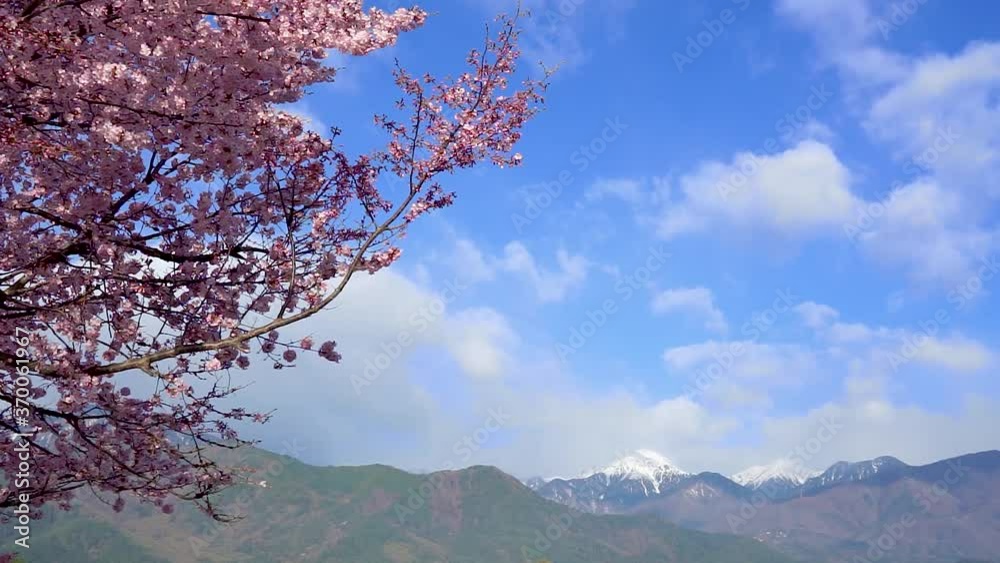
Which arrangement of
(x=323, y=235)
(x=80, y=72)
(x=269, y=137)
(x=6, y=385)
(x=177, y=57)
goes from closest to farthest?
(x=80, y=72)
(x=177, y=57)
(x=269, y=137)
(x=6, y=385)
(x=323, y=235)

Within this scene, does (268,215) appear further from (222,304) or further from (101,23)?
(101,23)

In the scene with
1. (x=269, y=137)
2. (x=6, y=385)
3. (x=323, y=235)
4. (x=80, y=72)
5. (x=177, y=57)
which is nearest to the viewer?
(x=80, y=72)

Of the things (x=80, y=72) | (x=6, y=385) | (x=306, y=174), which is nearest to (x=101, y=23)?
(x=80, y=72)

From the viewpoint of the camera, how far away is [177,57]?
7.23m

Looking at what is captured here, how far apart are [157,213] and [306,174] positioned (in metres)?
1.74

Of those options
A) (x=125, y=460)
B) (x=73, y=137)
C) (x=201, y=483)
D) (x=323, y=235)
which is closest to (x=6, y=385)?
(x=125, y=460)

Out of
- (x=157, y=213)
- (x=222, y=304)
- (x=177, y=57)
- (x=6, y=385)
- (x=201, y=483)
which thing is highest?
(x=177, y=57)

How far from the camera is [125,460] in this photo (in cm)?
992

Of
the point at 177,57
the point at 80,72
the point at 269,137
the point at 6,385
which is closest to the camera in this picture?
the point at 80,72

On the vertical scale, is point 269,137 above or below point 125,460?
above

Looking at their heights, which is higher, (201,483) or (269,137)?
(269,137)

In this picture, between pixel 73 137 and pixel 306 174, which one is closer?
pixel 73 137

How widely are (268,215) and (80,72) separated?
9.11ft

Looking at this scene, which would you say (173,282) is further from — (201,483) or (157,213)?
(201,483)
